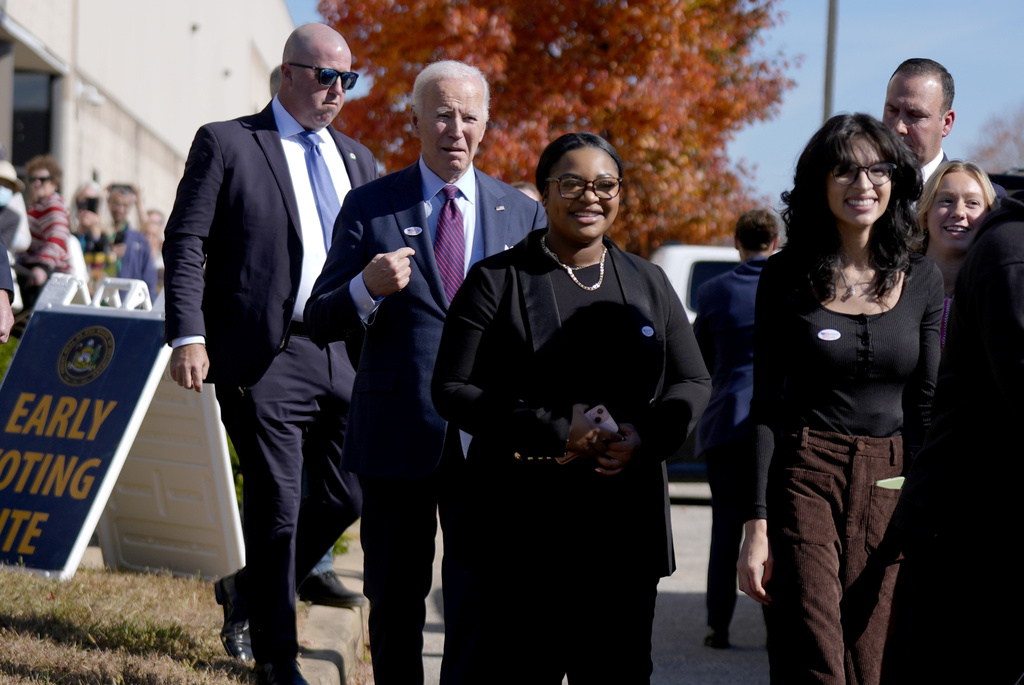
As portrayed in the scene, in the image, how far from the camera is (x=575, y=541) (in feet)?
10.0

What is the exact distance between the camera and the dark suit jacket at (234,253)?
4.12m

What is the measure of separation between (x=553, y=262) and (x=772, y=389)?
25.9 inches

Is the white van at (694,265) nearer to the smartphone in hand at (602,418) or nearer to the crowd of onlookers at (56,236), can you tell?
the crowd of onlookers at (56,236)

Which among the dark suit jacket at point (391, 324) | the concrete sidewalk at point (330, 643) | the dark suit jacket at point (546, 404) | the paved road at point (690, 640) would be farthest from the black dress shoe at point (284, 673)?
the dark suit jacket at point (546, 404)

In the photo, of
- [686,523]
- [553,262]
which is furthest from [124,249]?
[553,262]

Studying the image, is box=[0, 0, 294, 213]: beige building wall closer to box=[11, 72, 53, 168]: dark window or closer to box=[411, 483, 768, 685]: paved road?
box=[11, 72, 53, 168]: dark window

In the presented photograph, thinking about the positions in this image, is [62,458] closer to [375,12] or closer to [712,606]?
[712,606]

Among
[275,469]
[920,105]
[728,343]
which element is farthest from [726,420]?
[275,469]

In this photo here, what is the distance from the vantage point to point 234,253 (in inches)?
165

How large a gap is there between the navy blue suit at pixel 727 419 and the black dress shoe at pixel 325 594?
1.70m

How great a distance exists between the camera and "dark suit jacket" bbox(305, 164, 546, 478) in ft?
11.8

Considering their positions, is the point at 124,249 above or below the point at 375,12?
below

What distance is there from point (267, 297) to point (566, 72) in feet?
46.0

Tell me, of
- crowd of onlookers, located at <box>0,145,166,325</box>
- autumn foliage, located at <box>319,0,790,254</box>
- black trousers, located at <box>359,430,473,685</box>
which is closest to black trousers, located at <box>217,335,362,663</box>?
black trousers, located at <box>359,430,473,685</box>
